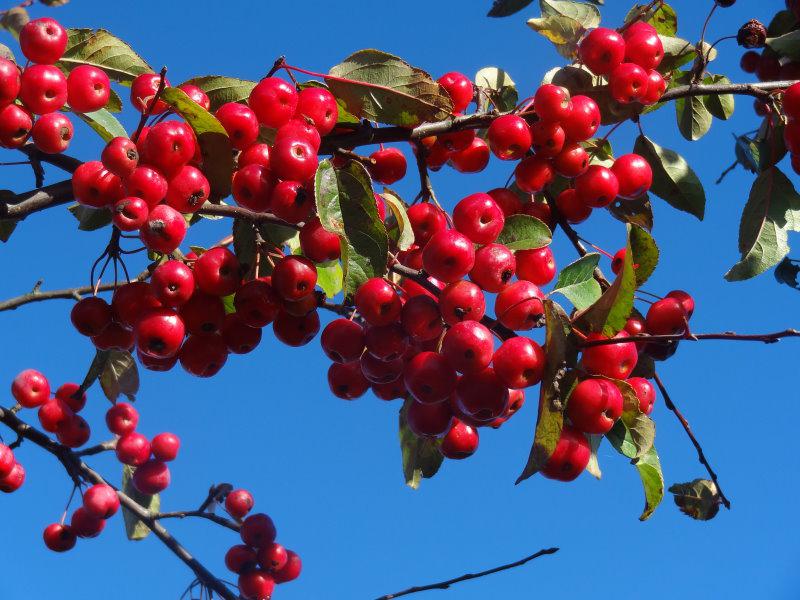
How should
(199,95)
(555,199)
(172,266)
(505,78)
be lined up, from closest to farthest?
1. (172,266)
2. (199,95)
3. (555,199)
4. (505,78)

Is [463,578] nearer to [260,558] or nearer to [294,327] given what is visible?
[294,327]

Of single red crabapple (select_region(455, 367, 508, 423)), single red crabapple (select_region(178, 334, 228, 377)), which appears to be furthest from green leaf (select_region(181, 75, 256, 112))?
single red crabapple (select_region(455, 367, 508, 423))

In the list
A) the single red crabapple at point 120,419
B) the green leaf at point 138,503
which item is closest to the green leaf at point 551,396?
the single red crabapple at point 120,419

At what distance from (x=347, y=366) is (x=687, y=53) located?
1.53 meters

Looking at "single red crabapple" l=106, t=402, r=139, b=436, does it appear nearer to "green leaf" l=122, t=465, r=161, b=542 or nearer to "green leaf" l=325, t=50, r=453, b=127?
"green leaf" l=122, t=465, r=161, b=542

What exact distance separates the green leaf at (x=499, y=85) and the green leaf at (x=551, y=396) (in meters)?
1.28

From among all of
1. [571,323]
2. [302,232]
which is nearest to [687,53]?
[571,323]

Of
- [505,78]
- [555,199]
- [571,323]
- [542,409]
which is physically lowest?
[542,409]

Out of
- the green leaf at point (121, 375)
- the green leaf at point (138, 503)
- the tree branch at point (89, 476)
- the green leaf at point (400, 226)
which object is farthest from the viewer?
the green leaf at point (138, 503)

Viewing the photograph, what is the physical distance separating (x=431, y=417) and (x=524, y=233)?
0.52m

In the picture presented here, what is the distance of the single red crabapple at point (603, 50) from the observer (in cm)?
245

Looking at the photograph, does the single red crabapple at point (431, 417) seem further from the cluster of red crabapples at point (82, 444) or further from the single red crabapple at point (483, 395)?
the cluster of red crabapples at point (82, 444)

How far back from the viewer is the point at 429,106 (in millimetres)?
2248

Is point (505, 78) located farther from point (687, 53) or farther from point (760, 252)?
point (760, 252)
